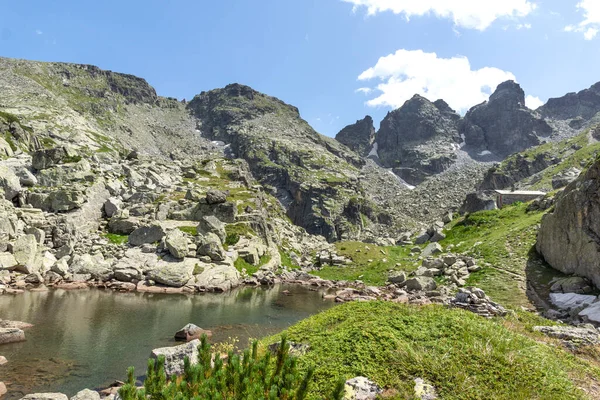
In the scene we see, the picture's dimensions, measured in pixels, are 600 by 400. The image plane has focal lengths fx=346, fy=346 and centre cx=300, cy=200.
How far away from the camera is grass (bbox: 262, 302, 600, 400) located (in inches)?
422

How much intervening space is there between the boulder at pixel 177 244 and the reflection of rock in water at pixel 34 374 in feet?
96.0

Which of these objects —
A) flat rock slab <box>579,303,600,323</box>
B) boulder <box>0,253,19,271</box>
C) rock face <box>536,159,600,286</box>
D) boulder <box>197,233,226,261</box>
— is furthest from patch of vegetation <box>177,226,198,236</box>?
flat rock slab <box>579,303,600,323</box>

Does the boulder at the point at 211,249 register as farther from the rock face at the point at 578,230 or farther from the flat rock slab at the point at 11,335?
the rock face at the point at 578,230

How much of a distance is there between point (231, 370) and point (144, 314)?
899 inches

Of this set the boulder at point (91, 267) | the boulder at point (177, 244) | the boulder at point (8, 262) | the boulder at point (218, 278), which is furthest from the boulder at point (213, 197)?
the boulder at point (8, 262)

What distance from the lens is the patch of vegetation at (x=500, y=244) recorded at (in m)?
34.0

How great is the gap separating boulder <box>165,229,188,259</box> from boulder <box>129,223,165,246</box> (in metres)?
1.82

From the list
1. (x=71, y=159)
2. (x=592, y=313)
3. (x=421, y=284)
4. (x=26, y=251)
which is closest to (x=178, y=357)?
(x=592, y=313)

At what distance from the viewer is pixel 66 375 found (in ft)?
53.2

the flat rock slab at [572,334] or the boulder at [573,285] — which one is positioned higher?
the boulder at [573,285]

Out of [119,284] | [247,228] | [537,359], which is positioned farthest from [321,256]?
[537,359]

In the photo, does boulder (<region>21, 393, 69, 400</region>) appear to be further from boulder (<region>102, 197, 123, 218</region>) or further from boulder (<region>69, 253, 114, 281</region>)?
boulder (<region>102, 197, 123, 218</region>)

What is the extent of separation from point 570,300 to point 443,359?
74.2ft

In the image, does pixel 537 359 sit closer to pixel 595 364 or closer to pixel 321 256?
pixel 595 364
